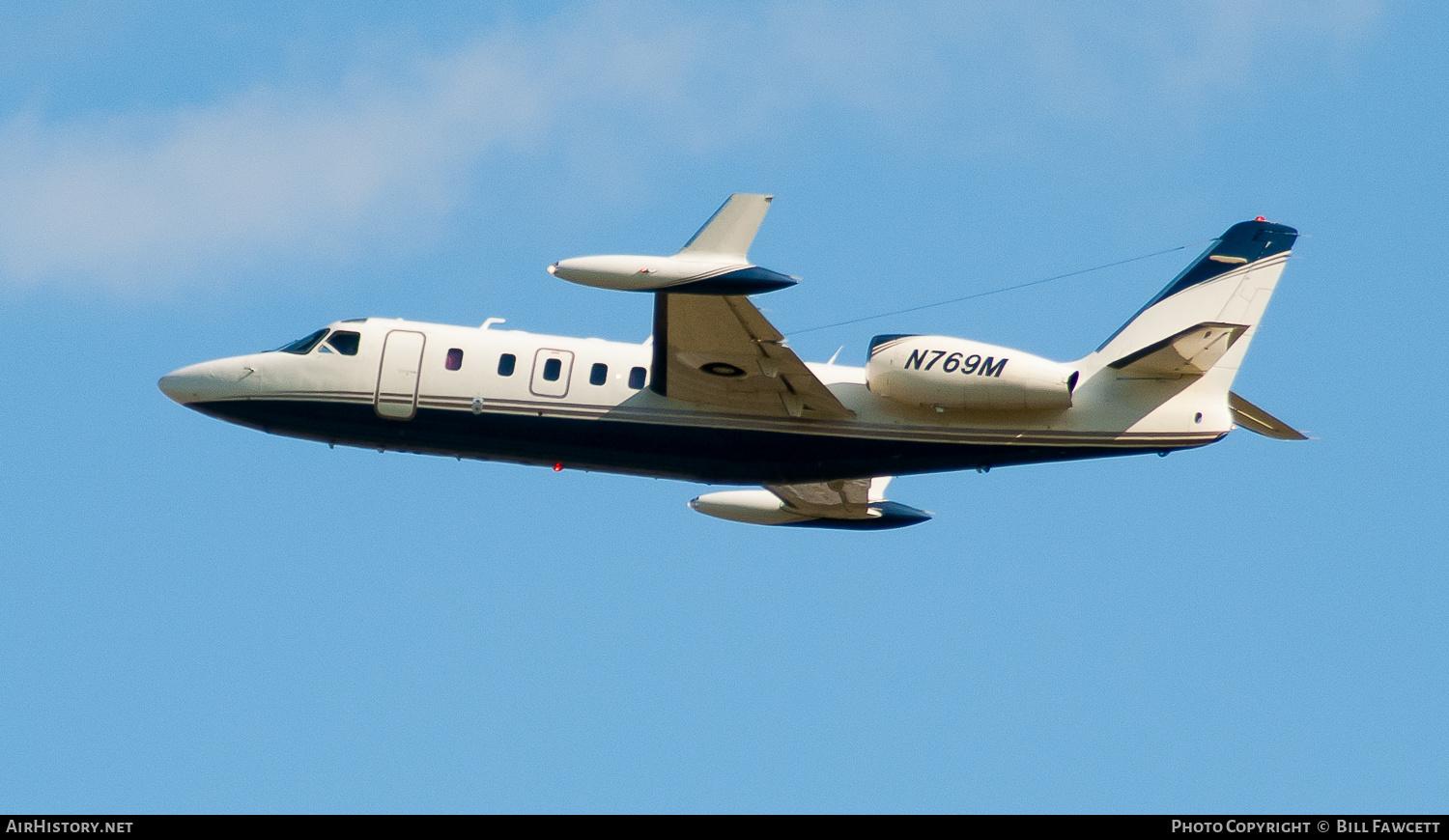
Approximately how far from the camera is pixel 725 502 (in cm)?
3497

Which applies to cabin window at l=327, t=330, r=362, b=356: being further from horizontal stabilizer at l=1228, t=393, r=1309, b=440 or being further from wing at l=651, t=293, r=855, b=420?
horizontal stabilizer at l=1228, t=393, r=1309, b=440

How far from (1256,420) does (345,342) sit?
16580 mm

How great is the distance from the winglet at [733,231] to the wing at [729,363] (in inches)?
35.3

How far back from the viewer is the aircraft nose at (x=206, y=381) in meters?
30.7

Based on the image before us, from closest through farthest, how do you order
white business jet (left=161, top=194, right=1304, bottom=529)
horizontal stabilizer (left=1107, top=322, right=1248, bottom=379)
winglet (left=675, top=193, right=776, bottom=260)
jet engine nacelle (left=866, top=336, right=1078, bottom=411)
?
1. winglet (left=675, top=193, right=776, bottom=260)
2. horizontal stabilizer (left=1107, top=322, right=1248, bottom=379)
3. jet engine nacelle (left=866, top=336, right=1078, bottom=411)
4. white business jet (left=161, top=194, right=1304, bottom=529)

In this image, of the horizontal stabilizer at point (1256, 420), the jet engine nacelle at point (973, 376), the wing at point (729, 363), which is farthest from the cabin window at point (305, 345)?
the horizontal stabilizer at point (1256, 420)

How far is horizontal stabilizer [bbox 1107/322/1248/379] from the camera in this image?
26.2 m

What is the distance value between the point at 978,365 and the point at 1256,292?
5.60 meters

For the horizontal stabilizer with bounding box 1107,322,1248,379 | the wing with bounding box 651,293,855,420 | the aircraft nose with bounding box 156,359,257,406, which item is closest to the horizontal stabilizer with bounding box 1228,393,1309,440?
the horizontal stabilizer with bounding box 1107,322,1248,379

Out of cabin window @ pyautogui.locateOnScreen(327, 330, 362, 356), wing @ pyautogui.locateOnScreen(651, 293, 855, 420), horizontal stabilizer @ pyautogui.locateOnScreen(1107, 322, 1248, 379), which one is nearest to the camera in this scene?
horizontal stabilizer @ pyautogui.locateOnScreen(1107, 322, 1248, 379)

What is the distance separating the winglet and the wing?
90cm

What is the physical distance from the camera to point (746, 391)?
A: 28062 millimetres

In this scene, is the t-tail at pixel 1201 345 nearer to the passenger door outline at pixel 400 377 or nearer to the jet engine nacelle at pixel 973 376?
the jet engine nacelle at pixel 973 376

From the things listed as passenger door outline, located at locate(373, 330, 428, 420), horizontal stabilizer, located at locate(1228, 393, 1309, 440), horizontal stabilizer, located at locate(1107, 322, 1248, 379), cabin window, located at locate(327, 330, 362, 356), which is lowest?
horizontal stabilizer, located at locate(1228, 393, 1309, 440)
